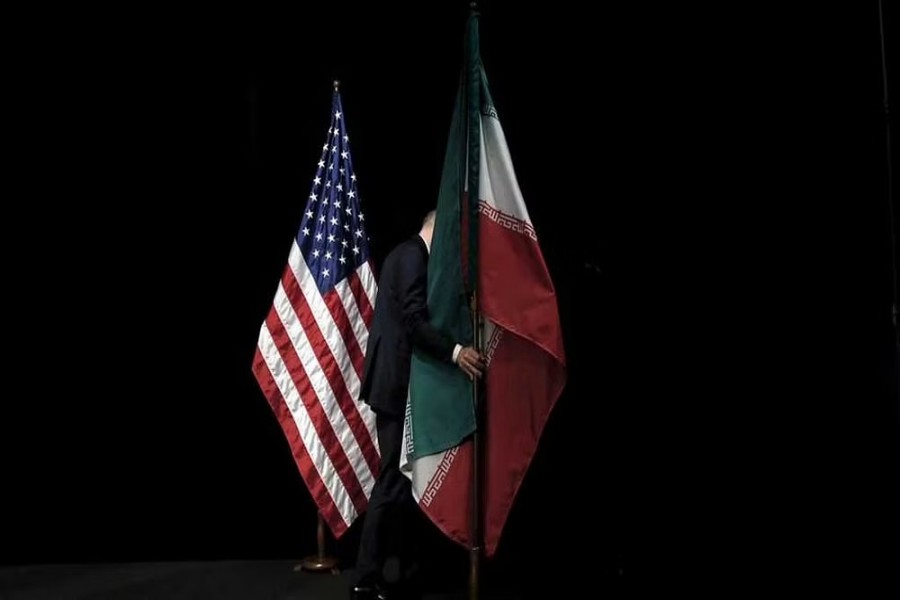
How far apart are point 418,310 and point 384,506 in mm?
633

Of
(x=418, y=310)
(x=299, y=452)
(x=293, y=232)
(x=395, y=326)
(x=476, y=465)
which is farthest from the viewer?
(x=293, y=232)

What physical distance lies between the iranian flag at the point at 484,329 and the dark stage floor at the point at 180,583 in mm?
653

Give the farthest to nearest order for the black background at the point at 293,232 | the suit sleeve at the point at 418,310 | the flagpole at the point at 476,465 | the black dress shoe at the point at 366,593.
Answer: the black background at the point at 293,232
the black dress shoe at the point at 366,593
the suit sleeve at the point at 418,310
the flagpole at the point at 476,465

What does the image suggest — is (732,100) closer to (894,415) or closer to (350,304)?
(894,415)

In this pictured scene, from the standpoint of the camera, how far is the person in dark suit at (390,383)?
2645 millimetres

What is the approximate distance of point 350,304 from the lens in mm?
3131

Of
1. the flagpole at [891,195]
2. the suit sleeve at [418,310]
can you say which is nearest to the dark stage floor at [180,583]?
the suit sleeve at [418,310]

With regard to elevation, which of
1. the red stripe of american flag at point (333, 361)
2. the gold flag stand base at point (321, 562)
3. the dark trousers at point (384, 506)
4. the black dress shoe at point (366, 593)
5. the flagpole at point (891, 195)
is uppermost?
the flagpole at point (891, 195)

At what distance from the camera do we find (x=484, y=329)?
2479 millimetres

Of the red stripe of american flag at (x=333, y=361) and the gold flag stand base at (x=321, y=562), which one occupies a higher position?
the red stripe of american flag at (x=333, y=361)

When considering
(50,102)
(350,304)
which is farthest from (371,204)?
(50,102)

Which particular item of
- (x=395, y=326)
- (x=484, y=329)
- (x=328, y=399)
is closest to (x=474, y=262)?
(x=484, y=329)

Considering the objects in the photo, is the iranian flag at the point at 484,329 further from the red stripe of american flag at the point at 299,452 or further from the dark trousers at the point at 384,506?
the red stripe of american flag at the point at 299,452

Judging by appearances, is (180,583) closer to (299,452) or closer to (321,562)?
(321,562)
